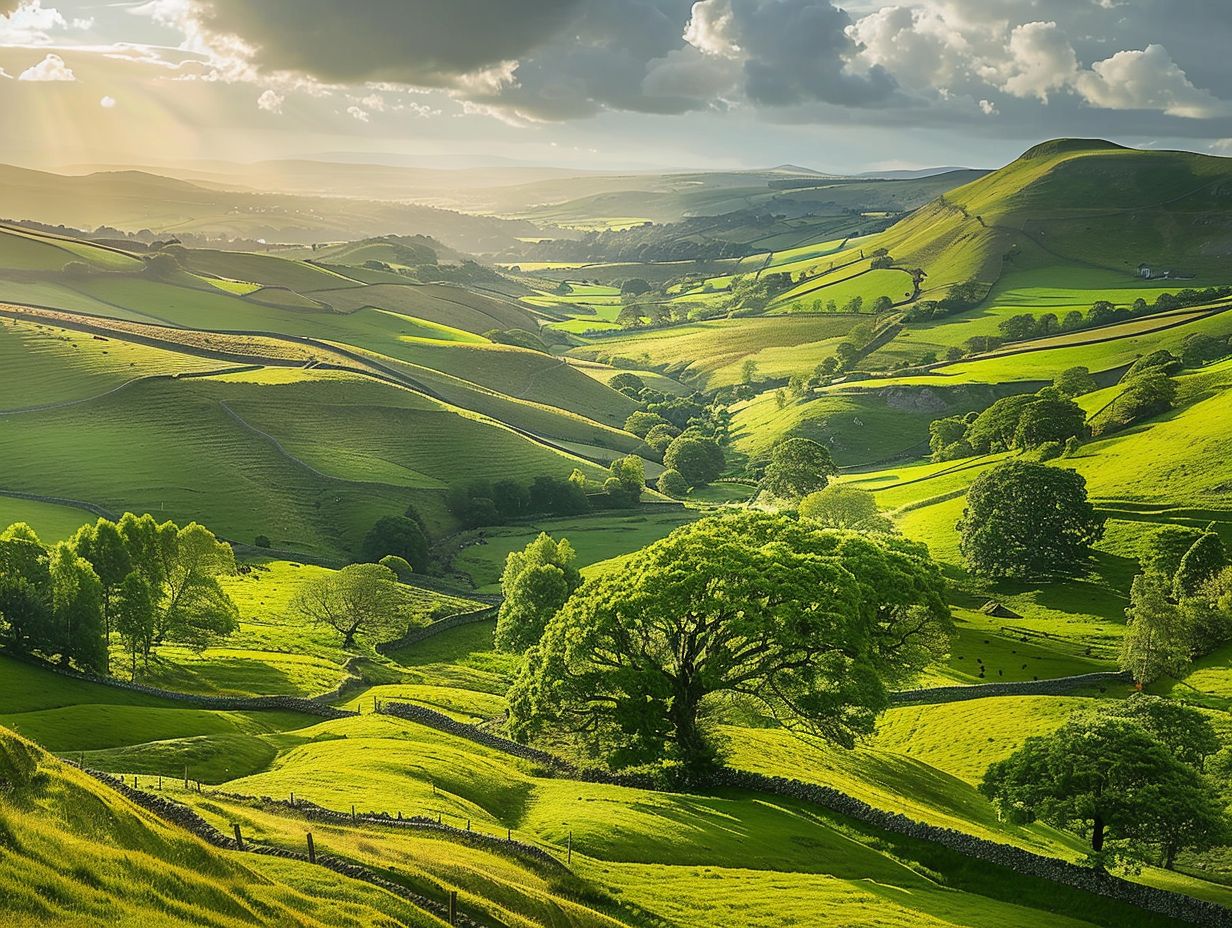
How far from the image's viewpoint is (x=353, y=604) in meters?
99.4

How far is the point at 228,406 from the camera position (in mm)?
170875

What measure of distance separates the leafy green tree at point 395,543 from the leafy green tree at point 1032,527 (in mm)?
73773

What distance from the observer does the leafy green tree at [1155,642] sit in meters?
76.6

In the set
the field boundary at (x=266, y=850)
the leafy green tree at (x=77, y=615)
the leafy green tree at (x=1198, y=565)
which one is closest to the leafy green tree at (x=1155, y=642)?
the leafy green tree at (x=1198, y=565)

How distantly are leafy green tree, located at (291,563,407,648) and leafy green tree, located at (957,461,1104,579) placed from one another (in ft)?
223

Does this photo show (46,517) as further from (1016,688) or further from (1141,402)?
(1141,402)

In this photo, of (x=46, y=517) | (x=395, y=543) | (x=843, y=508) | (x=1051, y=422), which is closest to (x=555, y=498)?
(x=395, y=543)

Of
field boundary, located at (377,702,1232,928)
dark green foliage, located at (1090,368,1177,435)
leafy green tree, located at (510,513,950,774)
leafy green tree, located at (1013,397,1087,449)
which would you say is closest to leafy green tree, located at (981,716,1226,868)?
field boundary, located at (377,702,1232,928)

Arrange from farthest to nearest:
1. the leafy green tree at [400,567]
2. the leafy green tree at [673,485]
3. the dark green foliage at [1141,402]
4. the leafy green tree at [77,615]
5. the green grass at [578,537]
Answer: the leafy green tree at [673,485] → the dark green foliage at [1141,402] → the green grass at [578,537] → the leafy green tree at [400,567] → the leafy green tree at [77,615]

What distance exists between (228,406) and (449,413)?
4202 centimetres

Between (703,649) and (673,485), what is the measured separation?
135 meters

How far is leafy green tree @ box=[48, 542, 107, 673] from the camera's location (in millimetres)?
66438

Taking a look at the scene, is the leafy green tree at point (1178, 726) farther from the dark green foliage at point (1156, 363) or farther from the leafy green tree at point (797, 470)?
the dark green foliage at point (1156, 363)

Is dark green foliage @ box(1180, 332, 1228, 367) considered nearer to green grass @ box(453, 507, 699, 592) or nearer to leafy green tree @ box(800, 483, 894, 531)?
leafy green tree @ box(800, 483, 894, 531)
